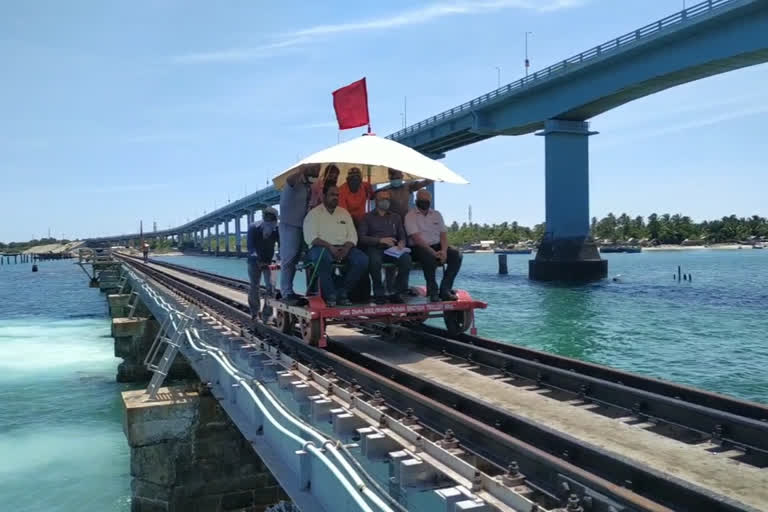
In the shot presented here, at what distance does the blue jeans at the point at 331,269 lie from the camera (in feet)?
29.7

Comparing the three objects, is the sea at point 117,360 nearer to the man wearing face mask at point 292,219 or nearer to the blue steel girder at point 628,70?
the man wearing face mask at point 292,219

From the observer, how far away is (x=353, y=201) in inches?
396

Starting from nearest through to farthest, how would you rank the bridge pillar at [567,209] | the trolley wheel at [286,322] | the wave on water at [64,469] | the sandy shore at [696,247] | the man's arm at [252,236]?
the trolley wheel at [286,322], the man's arm at [252,236], the wave on water at [64,469], the bridge pillar at [567,209], the sandy shore at [696,247]

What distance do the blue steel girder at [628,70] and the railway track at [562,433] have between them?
31832 millimetres

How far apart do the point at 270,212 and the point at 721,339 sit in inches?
645

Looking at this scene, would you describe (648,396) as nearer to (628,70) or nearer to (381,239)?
(381,239)

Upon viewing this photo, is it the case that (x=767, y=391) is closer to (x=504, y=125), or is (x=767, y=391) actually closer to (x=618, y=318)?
(x=618, y=318)

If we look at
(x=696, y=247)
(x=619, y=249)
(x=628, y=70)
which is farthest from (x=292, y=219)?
(x=696, y=247)

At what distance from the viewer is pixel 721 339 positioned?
2134 centimetres

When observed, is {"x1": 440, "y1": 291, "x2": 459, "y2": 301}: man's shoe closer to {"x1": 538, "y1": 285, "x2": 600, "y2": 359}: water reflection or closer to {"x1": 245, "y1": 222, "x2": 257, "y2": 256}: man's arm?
{"x1": 245, "y1": 222, "x2": 257, "y2": 256}: man's arm

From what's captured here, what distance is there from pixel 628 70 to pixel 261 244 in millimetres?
34792

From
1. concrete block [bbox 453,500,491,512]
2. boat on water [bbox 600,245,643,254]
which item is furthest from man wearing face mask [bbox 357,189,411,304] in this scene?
boat on water [bbox 600,245,643,254]

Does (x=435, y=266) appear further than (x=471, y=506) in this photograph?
Yes

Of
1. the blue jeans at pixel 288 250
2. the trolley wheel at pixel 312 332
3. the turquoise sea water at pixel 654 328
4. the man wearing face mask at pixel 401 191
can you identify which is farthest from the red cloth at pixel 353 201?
the turquoise sea water at pixel 654 328
